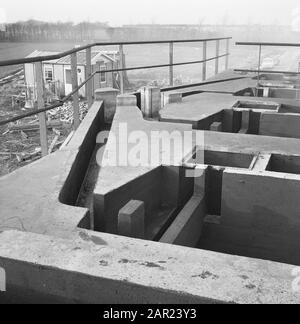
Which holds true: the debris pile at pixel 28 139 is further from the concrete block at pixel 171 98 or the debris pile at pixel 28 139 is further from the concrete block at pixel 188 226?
the concrete block at pixel 188 226

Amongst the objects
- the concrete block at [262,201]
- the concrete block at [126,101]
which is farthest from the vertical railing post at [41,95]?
the concrete block at [126,101]

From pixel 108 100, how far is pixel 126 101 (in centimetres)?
36

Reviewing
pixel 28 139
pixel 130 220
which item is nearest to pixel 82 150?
pixel 130 220

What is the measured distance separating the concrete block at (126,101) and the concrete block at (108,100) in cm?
21

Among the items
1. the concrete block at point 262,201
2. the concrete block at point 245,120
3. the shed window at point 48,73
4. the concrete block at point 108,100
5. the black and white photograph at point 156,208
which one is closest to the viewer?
the black and white photograph at point 156,208

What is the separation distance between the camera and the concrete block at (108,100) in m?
7.68

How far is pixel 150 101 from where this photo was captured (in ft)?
26.7

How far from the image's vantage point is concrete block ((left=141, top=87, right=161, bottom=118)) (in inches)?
318

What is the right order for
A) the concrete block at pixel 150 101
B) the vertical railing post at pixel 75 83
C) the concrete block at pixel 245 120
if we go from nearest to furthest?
the vertical railing post at pixel 75 83, the concrete block at pixel 245 120, the concrete block at pixel 150 101

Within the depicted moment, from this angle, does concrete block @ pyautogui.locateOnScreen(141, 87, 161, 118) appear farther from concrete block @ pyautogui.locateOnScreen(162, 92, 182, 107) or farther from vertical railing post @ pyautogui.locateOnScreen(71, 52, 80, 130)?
vertical railing post @ pyautogui.locateOnScreen(71, 52, 80, 130)

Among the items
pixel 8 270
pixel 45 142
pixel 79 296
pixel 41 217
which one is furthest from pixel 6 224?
pixel 45 142

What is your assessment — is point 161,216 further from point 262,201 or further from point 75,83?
point 75,83
